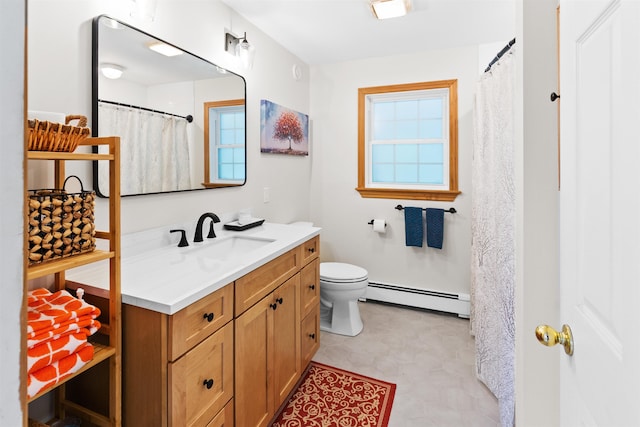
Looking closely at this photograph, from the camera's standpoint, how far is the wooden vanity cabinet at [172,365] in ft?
3.56

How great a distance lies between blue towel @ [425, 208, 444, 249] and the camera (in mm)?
3076

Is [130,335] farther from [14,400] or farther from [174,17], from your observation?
[174,17]

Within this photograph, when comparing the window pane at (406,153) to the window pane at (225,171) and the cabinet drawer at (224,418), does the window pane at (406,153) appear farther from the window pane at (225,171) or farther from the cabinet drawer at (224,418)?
the cabinet drawer at (224,418)

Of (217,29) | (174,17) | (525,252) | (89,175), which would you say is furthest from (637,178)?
(217,29)

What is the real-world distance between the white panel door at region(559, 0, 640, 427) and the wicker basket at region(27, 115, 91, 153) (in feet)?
4.23

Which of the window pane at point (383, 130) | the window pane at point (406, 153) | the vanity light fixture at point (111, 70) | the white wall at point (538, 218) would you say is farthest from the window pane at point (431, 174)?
the vanity light fixture at point (111, 70)

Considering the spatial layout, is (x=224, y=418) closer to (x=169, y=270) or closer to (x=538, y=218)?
(x=169, y=270)

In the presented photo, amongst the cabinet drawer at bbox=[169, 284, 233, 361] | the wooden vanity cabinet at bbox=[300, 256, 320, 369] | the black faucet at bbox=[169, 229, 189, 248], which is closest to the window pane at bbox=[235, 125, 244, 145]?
the black faucet at bbox=[169, 229, 189, 248]

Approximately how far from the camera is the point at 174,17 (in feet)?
5.99

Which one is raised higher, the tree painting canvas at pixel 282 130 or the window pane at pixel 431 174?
the tree painting canvas at pixel 282 130

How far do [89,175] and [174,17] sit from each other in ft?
3.16

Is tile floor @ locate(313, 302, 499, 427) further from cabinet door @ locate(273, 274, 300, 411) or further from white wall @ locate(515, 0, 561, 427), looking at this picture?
white wall @ locate(515, 0, 561, 427)

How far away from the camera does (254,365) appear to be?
1538mm

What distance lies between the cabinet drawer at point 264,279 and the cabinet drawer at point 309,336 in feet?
1.32
